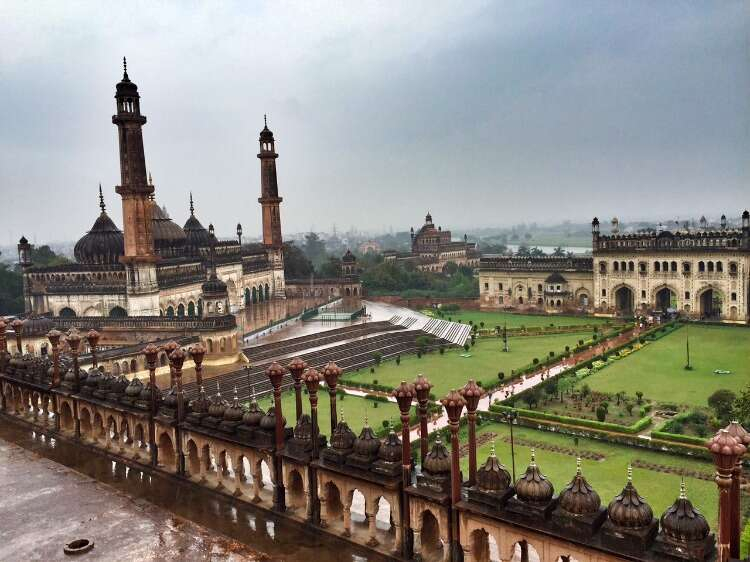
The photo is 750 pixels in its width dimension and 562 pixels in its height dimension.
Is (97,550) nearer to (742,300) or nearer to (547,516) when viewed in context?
(547,516)

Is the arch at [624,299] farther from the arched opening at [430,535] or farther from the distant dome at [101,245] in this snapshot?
the arched opening at [430,535]

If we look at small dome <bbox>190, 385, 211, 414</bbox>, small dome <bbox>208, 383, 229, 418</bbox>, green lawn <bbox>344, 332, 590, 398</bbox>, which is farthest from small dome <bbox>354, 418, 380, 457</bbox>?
green lawn <bbox>344, 332, 590, 398</bbox>

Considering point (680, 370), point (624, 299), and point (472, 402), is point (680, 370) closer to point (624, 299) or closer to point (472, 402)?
point (624, 299)

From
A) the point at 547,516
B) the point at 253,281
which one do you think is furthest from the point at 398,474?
the point at 253,281

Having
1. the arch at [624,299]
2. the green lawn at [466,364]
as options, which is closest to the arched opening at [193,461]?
the green lawn at [466,364]

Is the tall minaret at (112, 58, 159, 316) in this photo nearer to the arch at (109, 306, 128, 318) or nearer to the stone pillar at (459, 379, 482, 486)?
the arch at (109, 306, 128, 318)

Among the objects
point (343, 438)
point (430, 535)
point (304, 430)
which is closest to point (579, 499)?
point (430, 535)
